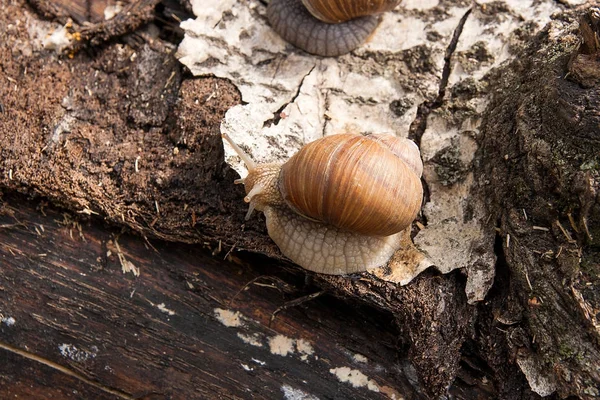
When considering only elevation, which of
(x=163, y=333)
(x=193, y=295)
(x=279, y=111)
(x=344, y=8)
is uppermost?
(x=344, y=8)

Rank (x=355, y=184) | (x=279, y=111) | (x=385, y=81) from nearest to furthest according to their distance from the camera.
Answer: (x=355, y=184)
(x=279, y=111)
(x=385, y=81)

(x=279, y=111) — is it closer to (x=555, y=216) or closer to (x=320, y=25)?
(x=320, y=25)

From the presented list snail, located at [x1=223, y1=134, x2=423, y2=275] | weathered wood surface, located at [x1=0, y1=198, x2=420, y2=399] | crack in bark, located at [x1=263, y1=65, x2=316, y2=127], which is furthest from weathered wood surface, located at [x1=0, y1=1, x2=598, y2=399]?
crack in bark, located at [x1=263, y1=65, x2=316, y2=127]

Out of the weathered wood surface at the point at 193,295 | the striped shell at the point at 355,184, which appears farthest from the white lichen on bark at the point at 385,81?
the striped shell at the point at 355,184

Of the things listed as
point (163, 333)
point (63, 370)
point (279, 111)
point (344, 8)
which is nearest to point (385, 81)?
point (344, 8)

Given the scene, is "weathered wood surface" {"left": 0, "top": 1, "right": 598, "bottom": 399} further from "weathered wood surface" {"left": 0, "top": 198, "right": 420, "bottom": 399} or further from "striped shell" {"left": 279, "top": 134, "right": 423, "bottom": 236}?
"striped shell" {"left": 279, "top": 134, "right": 423, "bottom": 236}

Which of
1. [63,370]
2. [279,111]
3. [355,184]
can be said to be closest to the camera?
[355,184]

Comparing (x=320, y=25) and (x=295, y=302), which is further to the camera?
(x=320, y=25)
